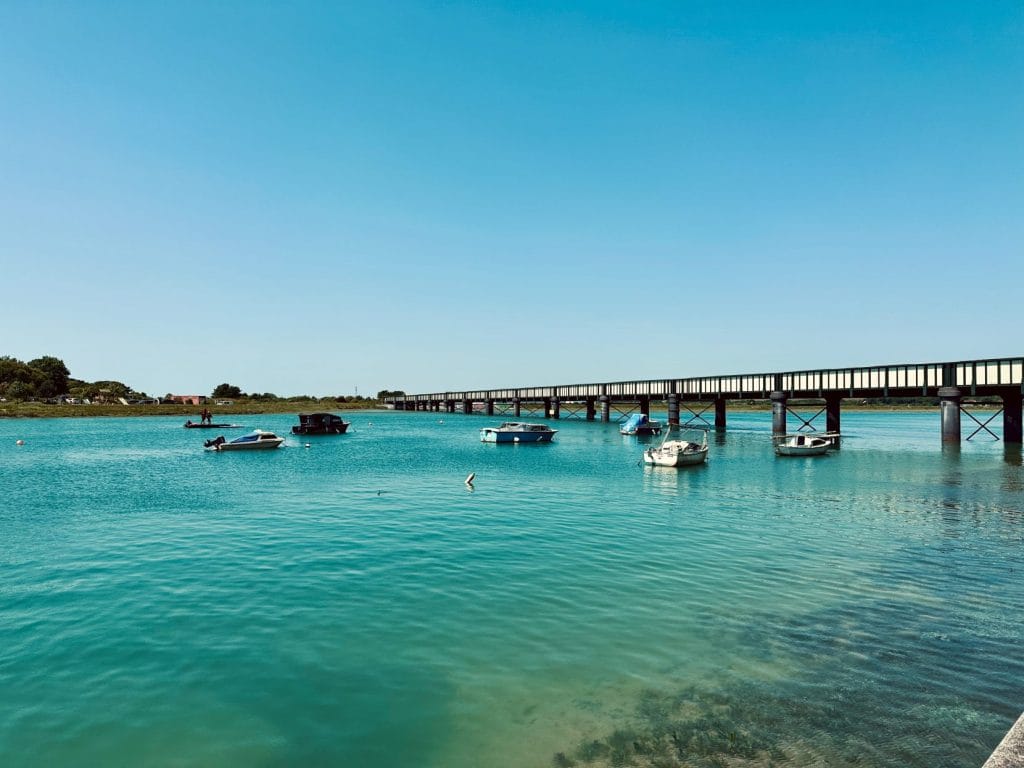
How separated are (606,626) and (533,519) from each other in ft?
54.5

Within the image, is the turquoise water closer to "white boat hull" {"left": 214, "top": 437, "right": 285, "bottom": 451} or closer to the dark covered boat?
"white boat hull" {"left": 214, "top": 437, "right": 285, "bottom": 451}

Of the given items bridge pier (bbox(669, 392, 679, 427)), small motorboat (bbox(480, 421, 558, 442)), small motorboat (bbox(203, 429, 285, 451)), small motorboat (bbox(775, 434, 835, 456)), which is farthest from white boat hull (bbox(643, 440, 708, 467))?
Result: bridge pier (bbox(669, 392, 679, 427))

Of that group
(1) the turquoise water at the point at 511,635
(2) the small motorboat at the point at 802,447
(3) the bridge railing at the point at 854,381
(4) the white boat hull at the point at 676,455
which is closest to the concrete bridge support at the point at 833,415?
(3) the bridge railing at the point at 854,381

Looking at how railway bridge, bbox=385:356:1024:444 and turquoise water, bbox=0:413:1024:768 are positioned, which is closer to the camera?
turquoise water, bbox=0:413:1024:768

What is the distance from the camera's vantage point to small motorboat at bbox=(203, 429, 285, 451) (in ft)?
268

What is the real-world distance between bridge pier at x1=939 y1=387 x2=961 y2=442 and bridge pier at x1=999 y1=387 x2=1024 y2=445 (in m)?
4.69

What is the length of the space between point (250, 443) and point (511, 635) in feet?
247

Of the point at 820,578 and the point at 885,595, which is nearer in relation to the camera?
the point at 885,595

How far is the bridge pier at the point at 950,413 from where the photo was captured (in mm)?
73688

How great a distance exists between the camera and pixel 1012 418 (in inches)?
2965

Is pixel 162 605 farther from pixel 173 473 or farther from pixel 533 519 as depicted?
pixel 173 473

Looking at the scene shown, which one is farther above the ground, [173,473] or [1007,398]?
[1007,398]

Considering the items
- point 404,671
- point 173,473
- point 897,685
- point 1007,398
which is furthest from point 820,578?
point 1007,398

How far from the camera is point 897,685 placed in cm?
1248
